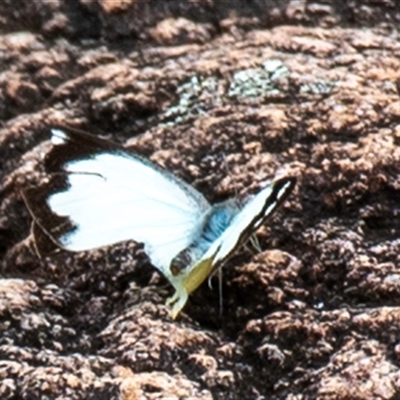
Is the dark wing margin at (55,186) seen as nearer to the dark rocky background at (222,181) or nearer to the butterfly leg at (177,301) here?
the dark rocky background at (222,181)

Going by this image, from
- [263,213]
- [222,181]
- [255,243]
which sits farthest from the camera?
[222,181]

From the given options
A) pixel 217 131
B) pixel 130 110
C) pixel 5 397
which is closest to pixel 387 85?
pixel 217 131

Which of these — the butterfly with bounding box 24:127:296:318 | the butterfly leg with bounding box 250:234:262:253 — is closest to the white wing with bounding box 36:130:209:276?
the butterfly with bounding box 24:127:296:318

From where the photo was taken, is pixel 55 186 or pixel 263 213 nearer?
pixel 263 213

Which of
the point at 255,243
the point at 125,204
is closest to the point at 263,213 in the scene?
the point at 255,243

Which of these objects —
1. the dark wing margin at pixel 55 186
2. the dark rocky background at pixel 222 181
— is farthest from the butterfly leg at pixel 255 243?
the dark wing margin at pixel 55 186

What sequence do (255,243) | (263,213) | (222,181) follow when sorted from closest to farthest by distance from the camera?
1. (263,213)
2. (255,243)
3. (222,181)

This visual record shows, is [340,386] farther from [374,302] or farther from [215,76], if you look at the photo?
[215,76]

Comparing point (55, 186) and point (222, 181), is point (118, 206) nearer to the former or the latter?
point (55, 186)
